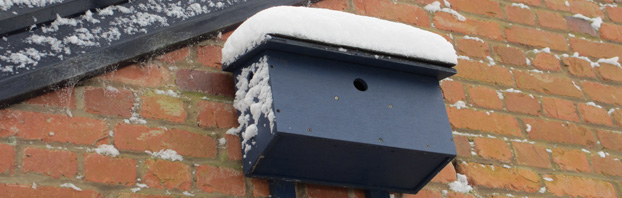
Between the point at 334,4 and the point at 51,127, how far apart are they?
0.92m

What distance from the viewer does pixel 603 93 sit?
92.9 inches

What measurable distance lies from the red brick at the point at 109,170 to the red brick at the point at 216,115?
0.72 feet

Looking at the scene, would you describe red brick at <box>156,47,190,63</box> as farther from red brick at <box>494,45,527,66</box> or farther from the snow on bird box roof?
red brick at <box>494,45,527,66</box>

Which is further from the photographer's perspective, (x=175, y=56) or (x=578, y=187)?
(x=578, y=187)

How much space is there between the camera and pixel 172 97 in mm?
1716

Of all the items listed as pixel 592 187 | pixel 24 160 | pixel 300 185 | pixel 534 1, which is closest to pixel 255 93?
pixel 300 185

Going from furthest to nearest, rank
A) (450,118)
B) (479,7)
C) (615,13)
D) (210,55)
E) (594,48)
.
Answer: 1. (615,13)
2. (594,48)
3. (479,7)
4. (450,118)
5. (210,55)

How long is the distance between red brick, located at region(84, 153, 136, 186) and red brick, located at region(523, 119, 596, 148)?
121cm

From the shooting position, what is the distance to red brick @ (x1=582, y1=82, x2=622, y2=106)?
2336 millimetres

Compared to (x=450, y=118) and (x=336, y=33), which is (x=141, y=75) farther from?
(x=450, y=118)

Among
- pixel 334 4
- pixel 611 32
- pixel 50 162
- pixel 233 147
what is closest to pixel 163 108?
pixel 233 147

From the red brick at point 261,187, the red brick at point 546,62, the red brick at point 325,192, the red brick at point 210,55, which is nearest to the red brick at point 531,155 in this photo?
the red brick at point 546,62

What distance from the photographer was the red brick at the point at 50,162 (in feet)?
4.86

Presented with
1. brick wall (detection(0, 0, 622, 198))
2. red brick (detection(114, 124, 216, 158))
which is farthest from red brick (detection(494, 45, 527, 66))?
red brick (detection(114, 124, 216, 158))
